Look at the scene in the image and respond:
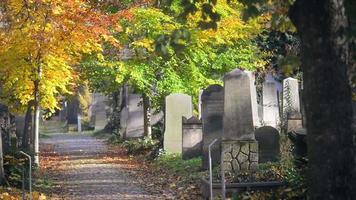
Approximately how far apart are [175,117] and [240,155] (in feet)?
24.2

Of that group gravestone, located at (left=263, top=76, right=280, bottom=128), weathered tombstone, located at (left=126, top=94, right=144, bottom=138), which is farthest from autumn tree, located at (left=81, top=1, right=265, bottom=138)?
weathered tombstone, located at (left=126, top=94, right=144, bottom=138)

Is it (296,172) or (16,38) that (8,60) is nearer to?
(16,38)

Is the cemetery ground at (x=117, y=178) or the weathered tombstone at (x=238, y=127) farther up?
the weathered tombstone at (x=238, y=127)

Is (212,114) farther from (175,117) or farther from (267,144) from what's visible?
(175,117)

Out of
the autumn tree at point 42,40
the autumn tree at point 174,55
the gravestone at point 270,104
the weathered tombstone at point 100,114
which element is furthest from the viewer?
the weathered tombstone at point 100,114

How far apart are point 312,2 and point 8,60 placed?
36.4 ft

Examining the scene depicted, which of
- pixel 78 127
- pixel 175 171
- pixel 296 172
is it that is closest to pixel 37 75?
pixel 175 171

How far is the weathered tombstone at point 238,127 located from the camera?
12305 mm

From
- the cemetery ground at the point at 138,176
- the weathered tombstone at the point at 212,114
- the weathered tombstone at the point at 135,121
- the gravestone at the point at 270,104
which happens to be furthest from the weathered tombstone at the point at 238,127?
the weathered tombstone at the point at 135,121

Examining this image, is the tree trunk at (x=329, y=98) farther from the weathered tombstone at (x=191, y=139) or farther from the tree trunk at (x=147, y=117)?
the tree trunk at (x=147, y=117)

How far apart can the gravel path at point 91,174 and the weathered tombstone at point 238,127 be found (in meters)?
1.78

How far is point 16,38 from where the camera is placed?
15070 millimetres

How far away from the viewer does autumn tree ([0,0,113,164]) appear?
1498 centimetres

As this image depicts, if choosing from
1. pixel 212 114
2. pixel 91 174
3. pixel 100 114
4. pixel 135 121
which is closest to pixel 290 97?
pixel 212 114
